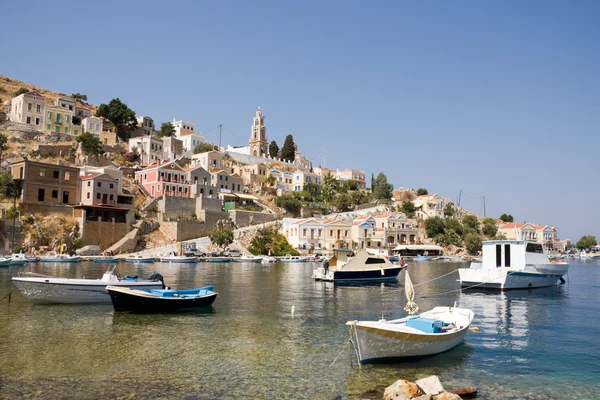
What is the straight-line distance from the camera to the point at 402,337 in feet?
45.8

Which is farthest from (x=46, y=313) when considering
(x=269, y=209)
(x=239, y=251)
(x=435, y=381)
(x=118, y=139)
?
(x=118, y=139)

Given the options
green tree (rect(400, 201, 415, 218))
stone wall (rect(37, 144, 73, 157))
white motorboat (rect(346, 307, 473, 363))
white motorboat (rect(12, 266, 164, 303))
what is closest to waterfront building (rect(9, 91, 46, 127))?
stone wall (rect(37, 144, 73, 157))

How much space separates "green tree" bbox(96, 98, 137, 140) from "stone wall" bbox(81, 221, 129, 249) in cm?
3617

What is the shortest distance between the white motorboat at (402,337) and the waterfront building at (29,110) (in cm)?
7926

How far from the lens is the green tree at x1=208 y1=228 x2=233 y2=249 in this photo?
68812 mm

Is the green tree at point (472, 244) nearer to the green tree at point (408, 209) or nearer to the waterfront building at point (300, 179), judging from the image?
the green tree at point (408, 209)

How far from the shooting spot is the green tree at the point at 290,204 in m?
89.4

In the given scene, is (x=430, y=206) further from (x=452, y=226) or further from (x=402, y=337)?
(x=402, y=337)

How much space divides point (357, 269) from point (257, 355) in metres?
26.9

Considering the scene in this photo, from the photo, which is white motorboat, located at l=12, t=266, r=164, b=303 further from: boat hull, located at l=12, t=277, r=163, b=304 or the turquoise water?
the turquoise water

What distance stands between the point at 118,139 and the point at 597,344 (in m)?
87.3

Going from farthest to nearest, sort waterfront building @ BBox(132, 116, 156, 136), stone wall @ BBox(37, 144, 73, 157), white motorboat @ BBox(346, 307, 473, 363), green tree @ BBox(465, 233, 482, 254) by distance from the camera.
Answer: green tree @ BBox(465, 233, 482, 254)
waterfront building @ BBox(132, 116, 156, 136)
stone wall @ BBox(37, 144, 73, 157)
white motorboat @ BBox(346, 307, 473, 363)

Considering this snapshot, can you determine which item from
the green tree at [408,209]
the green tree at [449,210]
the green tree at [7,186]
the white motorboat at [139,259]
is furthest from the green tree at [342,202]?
the green tree at [7,186]

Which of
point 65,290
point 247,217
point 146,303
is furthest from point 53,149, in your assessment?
point 146,303
